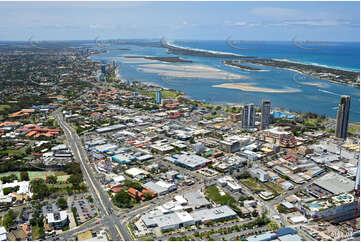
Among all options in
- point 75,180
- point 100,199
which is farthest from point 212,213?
point 75,180

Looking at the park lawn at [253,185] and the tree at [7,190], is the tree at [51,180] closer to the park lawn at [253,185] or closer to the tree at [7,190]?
the tree at [7,190]

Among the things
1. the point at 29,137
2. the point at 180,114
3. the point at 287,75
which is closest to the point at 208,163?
the point at 180,114

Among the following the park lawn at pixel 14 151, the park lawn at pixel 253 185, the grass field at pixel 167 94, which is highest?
the grass field at pixel 167 94

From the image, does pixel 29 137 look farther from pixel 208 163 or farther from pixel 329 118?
pixel 329 118

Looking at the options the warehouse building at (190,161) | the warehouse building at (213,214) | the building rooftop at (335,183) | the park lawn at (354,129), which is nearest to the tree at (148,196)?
the warehouse building at (213,214)

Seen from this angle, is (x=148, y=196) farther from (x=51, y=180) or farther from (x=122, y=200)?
(x=51, y=180)

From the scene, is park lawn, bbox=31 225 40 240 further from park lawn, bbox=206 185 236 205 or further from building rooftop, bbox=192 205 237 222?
park lawn, bbox=206 185 236 205
